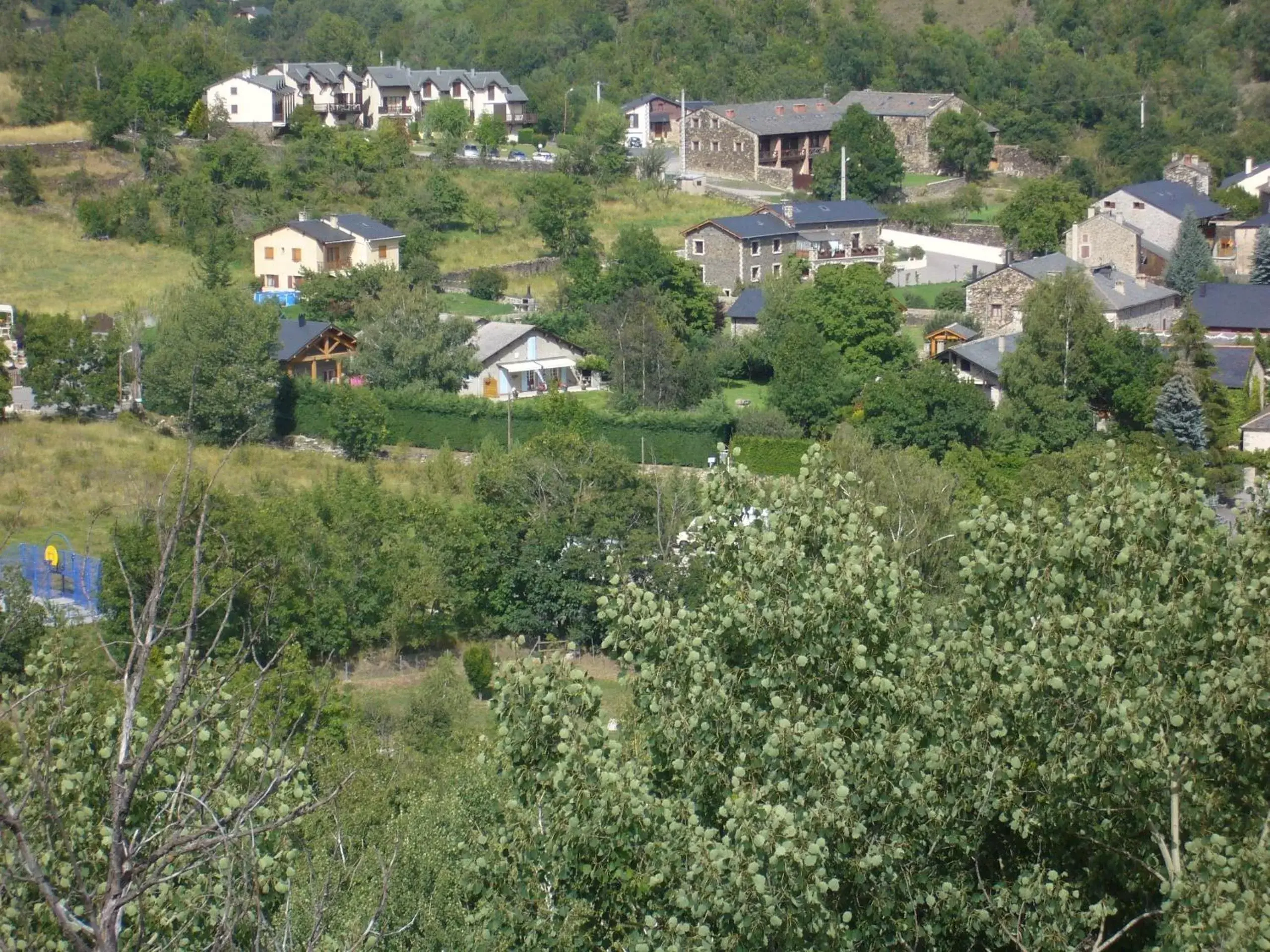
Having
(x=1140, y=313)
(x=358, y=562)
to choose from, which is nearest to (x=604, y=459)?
(x=358, y=562)

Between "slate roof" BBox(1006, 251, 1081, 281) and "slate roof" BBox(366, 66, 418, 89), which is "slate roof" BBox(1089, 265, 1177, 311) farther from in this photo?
"slate roof" BBox(366, 66, 418, 89)

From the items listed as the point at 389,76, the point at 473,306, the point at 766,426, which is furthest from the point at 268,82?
the point at 766,426

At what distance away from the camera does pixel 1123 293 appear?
79.9ft

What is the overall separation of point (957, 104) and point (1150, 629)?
116 feet

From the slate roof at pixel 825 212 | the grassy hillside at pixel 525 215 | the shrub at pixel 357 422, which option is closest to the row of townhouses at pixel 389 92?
the grassy hillside at pixel 525 215

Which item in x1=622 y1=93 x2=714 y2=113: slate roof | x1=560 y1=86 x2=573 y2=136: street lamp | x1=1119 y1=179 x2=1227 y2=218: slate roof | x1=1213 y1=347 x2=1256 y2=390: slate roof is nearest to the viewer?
x1=1213 y1=347 x2=1256 y2=390: slate roof

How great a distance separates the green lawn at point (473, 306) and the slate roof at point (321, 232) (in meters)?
1.76

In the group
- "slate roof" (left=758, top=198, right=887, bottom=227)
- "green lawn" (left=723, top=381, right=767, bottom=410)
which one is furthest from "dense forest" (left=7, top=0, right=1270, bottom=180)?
"green lawn" (left=723, top=381, right=767, bottom=410)

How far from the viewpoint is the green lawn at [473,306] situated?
25.7m

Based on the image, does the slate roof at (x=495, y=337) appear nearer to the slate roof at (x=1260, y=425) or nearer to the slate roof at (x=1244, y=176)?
the slate roof at (x=1260, y=425)

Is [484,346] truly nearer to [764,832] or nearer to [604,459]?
[604,459]

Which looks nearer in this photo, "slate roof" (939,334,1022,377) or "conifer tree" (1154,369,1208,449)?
"conifer tree" (1154,369,1208,449)

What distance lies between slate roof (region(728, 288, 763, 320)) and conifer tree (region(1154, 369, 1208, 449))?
6.68 metres

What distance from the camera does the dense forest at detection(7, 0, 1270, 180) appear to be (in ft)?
118
